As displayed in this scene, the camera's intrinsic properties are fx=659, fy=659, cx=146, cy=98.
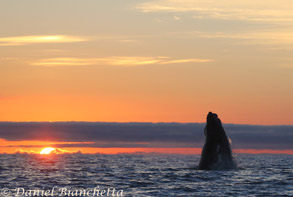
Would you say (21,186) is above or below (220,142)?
below

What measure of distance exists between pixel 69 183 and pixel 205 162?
1480 centimetres

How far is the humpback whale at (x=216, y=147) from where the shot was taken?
190ft

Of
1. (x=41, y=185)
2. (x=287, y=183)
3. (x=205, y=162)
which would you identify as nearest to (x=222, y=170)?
(x=205, y=162)

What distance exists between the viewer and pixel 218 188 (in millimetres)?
45688

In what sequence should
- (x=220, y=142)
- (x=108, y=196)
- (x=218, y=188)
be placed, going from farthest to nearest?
(x=220, y=142) < (x=218, y=188) < (x=108, y=196)

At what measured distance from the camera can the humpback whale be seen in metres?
57.9

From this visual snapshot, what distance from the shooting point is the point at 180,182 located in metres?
50.5

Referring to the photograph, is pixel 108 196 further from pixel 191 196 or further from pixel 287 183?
pixel 287 183

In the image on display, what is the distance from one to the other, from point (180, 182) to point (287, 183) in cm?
821

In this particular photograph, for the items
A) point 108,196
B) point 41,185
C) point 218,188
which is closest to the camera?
point 108,196

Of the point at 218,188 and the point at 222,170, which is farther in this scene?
the point at 222,170

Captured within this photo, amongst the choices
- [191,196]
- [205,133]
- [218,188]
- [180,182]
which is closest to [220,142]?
[205,133]

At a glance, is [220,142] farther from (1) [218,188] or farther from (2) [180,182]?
(1) [218,188]

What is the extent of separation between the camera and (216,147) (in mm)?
57688
